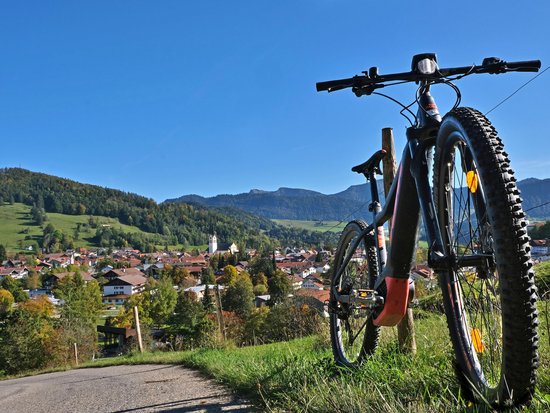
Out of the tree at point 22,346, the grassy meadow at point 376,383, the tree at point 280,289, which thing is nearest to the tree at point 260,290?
the tree at point 280,289

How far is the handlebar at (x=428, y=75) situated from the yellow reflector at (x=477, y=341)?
1170 mm

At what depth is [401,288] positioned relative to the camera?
2459mm

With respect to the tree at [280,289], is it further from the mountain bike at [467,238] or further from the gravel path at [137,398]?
the mountain bike at [467,238]

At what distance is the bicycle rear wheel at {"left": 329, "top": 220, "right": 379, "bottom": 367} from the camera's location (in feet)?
10.5

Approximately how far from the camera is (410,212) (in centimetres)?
226

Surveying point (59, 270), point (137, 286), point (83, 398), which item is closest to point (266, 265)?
point (137, 286)

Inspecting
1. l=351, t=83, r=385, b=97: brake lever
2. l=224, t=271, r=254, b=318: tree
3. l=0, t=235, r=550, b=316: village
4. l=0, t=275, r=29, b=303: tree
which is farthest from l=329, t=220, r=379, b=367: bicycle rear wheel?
l=0, t=275, r=29, b=303: tree

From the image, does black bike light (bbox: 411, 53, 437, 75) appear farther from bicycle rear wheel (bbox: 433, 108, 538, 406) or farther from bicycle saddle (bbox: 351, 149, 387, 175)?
bicycle saddle (bbox: 351, 149, 387, 175)

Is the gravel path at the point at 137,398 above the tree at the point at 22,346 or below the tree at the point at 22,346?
above

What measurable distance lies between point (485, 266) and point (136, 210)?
169 m

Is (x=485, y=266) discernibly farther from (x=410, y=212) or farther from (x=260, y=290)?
(x=260, y=290)

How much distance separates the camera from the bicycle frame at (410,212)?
1.91 m

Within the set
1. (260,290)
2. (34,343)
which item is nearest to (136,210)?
(260,290)

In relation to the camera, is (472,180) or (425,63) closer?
(472,180)
